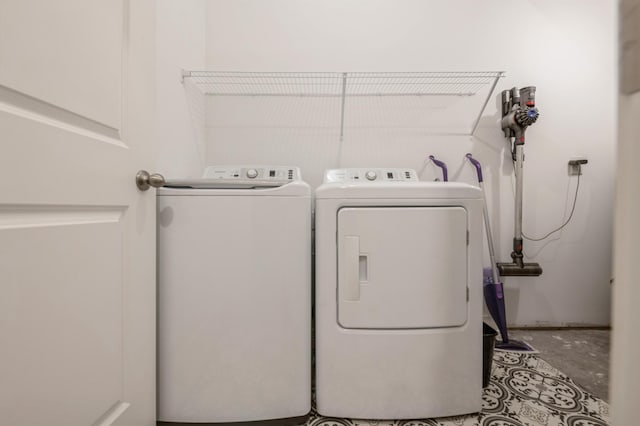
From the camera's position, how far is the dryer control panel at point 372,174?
163 centimetres

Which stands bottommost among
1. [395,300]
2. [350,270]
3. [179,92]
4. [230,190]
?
[395,300]

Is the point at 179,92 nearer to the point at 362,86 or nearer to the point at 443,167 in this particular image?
the point at 362,86

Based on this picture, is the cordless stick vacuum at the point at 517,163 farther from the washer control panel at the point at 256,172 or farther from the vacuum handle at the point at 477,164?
the washer control panel at the point at 256,172

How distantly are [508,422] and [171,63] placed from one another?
224 centimetres

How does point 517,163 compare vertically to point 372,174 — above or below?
above

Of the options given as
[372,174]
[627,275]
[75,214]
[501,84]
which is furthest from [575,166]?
[75,214]

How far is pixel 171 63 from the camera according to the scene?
4.58 feet

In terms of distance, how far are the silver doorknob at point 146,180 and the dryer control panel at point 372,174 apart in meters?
0.98

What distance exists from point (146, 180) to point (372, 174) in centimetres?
117

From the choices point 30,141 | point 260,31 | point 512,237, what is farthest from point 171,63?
point 512,237

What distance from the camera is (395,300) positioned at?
1.04 meters

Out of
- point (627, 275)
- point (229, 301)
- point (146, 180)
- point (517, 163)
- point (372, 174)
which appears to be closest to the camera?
point (627, 275)

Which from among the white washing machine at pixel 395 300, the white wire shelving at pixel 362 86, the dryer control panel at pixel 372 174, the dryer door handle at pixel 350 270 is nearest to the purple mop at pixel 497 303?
the dryer control panel at pixel 372 174

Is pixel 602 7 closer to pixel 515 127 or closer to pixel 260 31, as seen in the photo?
pixel 515 127
